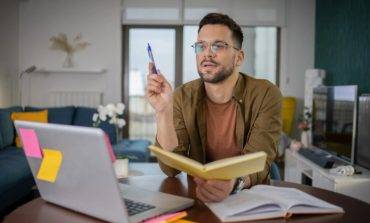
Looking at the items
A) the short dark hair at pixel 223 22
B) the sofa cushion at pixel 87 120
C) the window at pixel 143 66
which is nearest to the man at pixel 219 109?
the short dark hair at pixel 223 22

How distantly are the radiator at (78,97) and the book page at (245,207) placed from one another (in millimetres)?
4625

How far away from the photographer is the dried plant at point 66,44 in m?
5.32

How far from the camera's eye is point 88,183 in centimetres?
78

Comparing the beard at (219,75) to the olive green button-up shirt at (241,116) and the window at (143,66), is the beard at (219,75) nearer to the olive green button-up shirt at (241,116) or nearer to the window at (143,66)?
the olive green button-up shirt at (241,116)

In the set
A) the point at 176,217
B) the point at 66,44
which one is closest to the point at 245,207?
the point at 176,217

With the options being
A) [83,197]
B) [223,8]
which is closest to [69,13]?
[223,8]

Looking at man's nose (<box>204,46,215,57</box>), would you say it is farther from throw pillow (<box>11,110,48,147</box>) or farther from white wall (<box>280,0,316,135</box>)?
white wall (<box>280,0,316,135</box>)

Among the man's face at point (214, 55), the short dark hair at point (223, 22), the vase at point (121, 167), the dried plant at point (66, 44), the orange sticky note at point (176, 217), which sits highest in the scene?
the dried plant at point (66, 44)

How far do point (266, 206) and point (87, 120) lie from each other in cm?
391

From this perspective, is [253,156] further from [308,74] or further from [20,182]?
[308,74]

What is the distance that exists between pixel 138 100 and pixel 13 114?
1779mm

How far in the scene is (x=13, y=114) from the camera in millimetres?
4266

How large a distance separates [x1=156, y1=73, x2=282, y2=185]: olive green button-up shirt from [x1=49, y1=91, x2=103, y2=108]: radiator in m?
3.95

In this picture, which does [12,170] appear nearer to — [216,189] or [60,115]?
[60,115]
